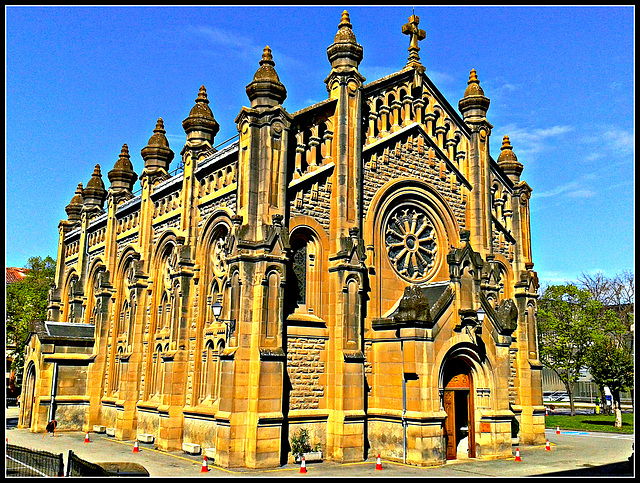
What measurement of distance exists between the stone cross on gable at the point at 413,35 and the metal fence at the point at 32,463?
21511 millimetres

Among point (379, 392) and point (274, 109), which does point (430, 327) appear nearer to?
point (379, 392)

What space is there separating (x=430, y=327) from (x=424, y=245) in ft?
19.7

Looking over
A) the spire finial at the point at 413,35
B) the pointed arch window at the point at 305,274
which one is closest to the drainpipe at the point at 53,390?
the pointed arch window at the point at 305,274

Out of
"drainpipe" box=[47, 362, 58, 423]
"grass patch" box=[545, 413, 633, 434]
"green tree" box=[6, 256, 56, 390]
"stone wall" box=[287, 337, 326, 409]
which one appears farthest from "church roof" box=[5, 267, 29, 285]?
"stone wall" box=[287, 337, 326, 409]

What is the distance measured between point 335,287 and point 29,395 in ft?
71.1

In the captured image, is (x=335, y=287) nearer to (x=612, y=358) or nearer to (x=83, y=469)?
(x=83, y=469)

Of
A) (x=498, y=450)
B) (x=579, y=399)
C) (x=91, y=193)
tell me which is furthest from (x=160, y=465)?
(x=579, y=399)

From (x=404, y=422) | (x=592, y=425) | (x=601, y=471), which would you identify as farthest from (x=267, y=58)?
(x=592, y=425)

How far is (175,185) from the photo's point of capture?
28219 mm

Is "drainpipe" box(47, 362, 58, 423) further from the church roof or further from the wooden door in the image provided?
the church roof

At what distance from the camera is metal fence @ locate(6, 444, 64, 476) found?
15.7 m

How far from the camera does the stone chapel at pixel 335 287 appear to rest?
2062 centimetres

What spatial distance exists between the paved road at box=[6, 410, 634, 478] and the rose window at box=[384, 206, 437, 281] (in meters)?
8.00

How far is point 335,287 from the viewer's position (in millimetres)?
22234
